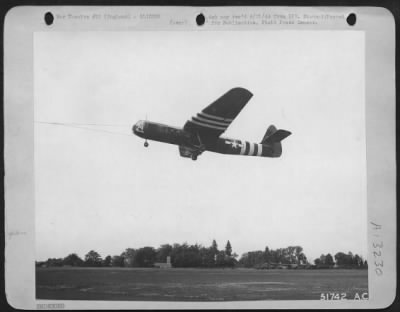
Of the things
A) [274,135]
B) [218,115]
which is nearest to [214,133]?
[218,115]

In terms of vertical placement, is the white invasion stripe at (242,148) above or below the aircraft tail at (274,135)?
below

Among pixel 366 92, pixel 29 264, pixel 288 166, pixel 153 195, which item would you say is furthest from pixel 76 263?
pixel 366 92

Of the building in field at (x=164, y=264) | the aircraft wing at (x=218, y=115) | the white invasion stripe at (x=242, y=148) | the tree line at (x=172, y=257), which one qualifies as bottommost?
the building in field at (x=164, y=264)

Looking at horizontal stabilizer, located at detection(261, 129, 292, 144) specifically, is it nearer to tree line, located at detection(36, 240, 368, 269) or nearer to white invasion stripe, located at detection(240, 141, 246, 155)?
white invasion stripe, located at detection(240, 141, 246, 155)

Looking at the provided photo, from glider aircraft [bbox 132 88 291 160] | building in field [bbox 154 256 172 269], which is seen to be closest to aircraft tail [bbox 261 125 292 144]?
glider aircraft [bbox 132 88 291 160]

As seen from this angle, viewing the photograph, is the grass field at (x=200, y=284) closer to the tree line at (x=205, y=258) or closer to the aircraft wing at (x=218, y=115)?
the tree line at (x=205, y=258)

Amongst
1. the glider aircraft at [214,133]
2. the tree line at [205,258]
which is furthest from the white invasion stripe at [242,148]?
the tree line at [205,258]

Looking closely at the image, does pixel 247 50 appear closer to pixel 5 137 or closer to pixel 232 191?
pixel 232 191
